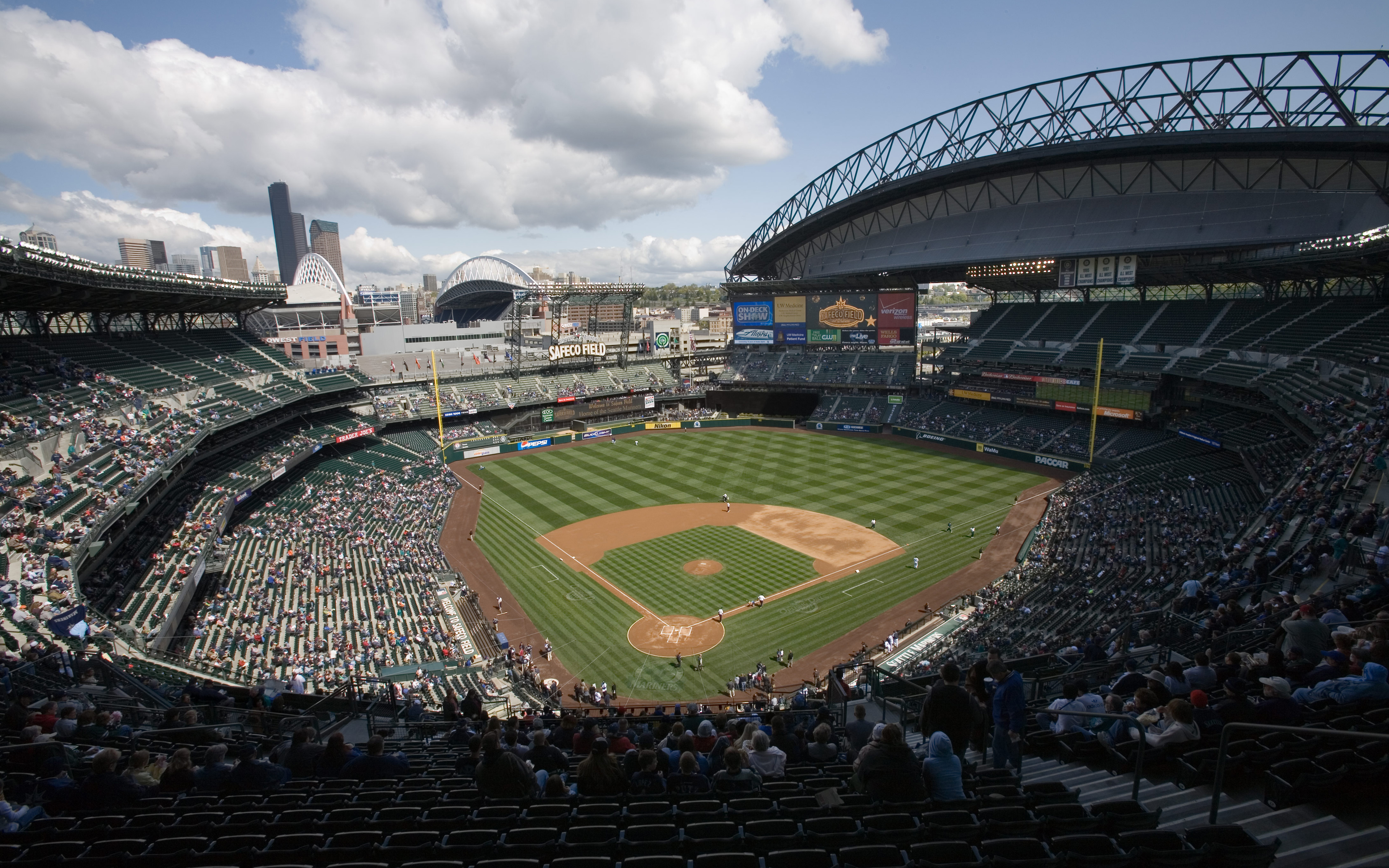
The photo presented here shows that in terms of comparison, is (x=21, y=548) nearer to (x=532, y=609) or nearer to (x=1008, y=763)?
(x=532, y=609)

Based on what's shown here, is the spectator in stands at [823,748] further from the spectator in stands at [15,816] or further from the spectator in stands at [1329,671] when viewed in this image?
the spectator in stands at [15,816]

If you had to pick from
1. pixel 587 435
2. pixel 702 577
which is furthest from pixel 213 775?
pixel 587 435

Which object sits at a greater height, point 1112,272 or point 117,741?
point 1112,272

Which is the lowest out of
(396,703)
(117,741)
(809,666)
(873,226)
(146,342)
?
(809,666)

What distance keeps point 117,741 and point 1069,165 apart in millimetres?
65788

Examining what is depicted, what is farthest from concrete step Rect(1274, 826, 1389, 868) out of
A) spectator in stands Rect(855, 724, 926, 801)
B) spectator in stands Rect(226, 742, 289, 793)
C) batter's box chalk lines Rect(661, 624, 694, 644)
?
batter's box chalk lines Rect(661, 624, 694, 644)

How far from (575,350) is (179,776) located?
69.0 metres

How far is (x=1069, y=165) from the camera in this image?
54.8 m

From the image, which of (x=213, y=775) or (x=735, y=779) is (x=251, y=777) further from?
(x=735, y=779)

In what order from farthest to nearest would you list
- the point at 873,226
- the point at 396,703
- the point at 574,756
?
1. the point at 873,226
2. the point at 396,703
3. the point at 574,756

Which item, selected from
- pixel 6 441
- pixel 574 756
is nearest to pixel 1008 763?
pixel 574 756

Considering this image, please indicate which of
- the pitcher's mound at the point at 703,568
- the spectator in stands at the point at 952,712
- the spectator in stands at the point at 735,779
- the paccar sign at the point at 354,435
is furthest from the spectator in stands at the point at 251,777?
the paccar sign at the point at 354,435

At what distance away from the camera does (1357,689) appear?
6.47m

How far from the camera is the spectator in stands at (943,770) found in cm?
597
